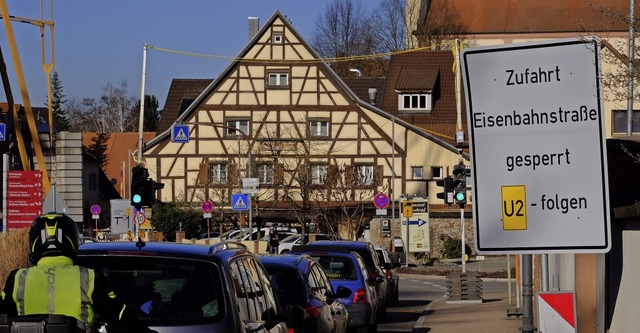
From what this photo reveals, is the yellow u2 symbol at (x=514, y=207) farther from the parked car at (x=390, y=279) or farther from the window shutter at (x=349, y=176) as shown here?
the window shutter at (x=349, y=176)

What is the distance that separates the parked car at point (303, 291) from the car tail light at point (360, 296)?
4.62m

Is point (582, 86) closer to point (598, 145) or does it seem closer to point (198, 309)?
point (598, 145)

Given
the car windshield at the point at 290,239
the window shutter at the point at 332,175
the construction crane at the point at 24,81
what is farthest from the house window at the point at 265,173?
the construction crane at the point at 24,81

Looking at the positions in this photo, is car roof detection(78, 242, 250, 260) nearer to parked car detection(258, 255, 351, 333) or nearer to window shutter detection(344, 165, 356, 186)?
parked car detection(258, 255, 351, 333)

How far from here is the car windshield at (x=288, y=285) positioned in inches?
516

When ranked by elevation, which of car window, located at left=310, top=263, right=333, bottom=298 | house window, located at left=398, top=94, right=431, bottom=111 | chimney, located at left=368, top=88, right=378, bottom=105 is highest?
chimney, located at left=368, top=88, right=378, bottom=105

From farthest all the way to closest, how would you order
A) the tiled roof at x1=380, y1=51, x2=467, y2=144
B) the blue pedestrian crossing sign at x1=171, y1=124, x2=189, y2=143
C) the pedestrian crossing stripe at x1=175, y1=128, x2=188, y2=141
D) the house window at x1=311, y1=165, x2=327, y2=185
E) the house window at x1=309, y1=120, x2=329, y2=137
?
1. the tiled roof at x1=380, y1=51, x2=467, y2=144
2. the house window at x1=309, y1=120, x2=329, y2=137
3. the house window at x1=311, y1=165, x2=327, y2=185
4. the blue pedestrian crossing sign at x1=171, y1=124, x2=189, y2=143
5. the pedestrian crossing stripe at x1=175, y1=128, x2=188, y2=141

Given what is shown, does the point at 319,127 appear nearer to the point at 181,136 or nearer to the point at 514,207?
the point at 181,136

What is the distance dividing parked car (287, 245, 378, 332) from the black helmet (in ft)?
40.1

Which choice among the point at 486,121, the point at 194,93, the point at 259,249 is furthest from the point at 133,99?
the point at 486,121

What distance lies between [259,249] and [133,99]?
84.8 meters

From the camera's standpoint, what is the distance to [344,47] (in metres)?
100

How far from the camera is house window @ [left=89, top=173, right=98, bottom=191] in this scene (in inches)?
3474

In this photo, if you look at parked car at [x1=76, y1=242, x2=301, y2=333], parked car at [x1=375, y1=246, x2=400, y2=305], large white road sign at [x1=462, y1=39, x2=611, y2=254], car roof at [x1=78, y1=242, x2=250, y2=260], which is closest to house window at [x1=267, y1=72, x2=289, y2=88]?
parked car at [x1=375, y1=246, x2=400, y2=305]
